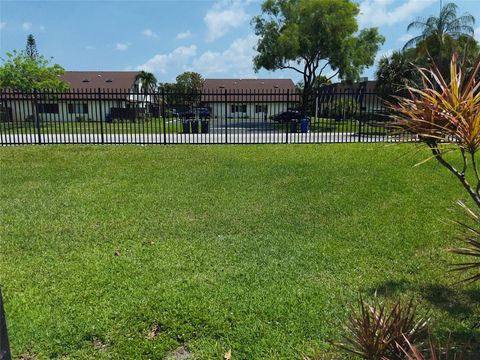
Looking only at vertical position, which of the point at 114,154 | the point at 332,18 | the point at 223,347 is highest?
the point at 332,18

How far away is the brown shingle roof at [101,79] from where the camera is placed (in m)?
49.4

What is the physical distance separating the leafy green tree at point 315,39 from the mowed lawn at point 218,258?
22334mm

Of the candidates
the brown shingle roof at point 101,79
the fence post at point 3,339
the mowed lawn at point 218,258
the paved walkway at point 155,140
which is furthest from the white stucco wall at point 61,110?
the brown shingle roof at point 101,79

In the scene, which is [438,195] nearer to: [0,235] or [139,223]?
[139,223]

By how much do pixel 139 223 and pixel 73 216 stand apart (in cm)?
120

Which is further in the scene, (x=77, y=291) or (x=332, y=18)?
(x=332, y=18)

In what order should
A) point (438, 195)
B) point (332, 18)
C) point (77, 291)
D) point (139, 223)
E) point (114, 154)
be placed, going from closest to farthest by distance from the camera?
point (77, 291) < point (139, 223) < point (438, 195) < point (114, 154) < point (332, 18)

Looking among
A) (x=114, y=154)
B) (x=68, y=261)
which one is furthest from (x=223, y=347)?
(x=114, y=154)

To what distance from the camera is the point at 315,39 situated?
31141 mm

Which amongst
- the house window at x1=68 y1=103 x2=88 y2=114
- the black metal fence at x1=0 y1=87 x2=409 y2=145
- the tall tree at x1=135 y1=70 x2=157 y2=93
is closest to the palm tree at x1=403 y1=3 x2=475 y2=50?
the black metal fence at x1=0 y1=87 x2=409 y2=145

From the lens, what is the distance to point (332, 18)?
29938 mm

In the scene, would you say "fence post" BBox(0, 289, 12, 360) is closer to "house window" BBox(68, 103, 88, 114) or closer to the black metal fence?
the black metal fence

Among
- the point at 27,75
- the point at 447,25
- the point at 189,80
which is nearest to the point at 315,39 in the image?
the point at 447,25

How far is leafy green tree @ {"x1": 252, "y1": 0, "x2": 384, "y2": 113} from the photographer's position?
3045 centimetres
